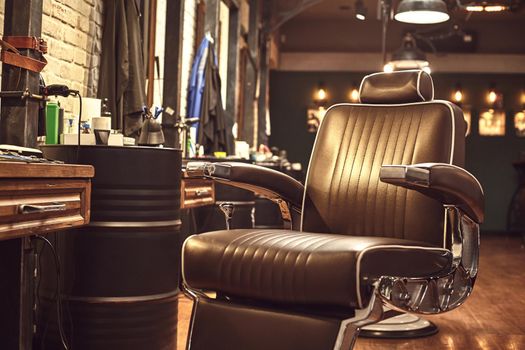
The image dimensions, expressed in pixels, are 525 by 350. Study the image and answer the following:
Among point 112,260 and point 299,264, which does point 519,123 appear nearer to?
point 112,260

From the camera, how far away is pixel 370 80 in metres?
2.79

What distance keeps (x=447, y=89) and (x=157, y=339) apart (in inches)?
402

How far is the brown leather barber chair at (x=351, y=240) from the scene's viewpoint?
5.96 feet

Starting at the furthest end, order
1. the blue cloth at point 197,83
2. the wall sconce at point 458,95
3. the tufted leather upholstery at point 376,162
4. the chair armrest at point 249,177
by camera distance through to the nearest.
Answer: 1. the wall sconce at point 458,95
2. the blue cloth at point 197,83
3. the tufted leather upholstery at point 376,162
4. the chair armrest at point 249,177

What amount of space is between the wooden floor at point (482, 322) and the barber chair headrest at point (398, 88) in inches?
41.8

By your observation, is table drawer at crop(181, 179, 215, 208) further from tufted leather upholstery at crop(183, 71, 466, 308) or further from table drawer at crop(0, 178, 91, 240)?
table drawer at crop(0, 178, 91, 240)

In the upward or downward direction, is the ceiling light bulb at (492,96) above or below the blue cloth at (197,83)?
above

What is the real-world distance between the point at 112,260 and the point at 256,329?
88cm

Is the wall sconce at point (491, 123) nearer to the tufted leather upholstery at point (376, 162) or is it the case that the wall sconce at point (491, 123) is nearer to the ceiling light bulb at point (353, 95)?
the ceiling light bulb at point (353, 95)

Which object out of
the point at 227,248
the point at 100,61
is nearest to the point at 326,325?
the point at 227,248

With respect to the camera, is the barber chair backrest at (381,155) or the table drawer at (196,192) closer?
the barber chair backrest at (381,155)

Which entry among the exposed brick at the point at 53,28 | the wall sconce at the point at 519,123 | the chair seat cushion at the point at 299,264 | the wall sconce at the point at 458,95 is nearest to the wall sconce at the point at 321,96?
the wall sconce at the point at 458,95

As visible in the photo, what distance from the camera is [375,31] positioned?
1261 cm

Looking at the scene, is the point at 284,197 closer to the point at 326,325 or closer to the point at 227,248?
the point at 227,248
